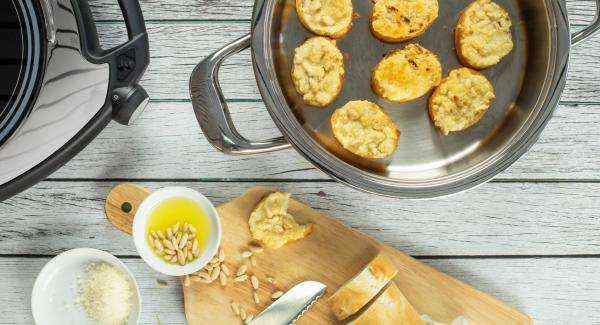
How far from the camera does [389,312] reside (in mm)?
933

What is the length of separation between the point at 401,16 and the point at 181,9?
39 cm

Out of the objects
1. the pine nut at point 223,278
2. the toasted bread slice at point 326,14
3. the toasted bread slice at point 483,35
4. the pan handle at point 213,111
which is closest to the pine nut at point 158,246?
the pine nut at point 223,278

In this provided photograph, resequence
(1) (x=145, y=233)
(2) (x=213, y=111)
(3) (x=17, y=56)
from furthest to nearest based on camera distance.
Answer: (1) (x=145, y=233) → (2) (x=213, y=111) → (3) (x=17, y=56)

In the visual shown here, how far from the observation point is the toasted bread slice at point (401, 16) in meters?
0.91

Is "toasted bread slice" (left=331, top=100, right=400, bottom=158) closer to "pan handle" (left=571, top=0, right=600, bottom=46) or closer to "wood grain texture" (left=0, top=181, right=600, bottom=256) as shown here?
"wood grain texture" (left=0, top=181, right=600, bottom=256)

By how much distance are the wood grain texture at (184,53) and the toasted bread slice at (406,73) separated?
23cm

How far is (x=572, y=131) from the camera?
3.32 feet

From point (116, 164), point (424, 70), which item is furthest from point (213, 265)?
point (424, 70)

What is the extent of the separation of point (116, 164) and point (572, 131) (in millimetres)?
831

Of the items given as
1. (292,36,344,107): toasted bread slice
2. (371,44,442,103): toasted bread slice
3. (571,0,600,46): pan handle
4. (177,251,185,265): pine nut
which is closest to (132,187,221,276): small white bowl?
(177,251,185,265): pine nut

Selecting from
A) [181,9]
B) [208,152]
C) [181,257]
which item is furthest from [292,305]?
[181,9]

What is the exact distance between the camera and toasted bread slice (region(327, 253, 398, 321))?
93 cm

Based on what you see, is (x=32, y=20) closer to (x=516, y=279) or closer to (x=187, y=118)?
(x=187, y=118)

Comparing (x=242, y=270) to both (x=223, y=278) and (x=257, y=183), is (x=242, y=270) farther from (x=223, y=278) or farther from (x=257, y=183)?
(x=257, y=183)
